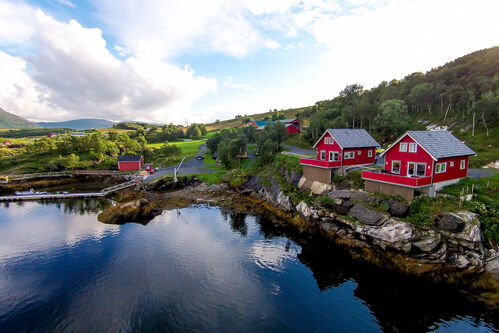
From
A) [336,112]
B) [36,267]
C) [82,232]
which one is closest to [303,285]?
[36,267]

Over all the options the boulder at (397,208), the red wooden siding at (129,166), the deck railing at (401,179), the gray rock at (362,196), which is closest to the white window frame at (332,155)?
the deck railing at (401,179)

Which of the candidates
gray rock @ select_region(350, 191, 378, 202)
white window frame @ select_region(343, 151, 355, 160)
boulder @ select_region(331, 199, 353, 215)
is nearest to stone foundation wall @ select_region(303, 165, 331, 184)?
white window frame @ select_region(343, 151, 355, 160)

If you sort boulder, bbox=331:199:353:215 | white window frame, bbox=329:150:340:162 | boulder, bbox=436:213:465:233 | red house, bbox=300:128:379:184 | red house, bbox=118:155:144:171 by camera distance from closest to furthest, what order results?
boulder, bbox=436:213:465:233, boulder, bbox=331:199:353:215, red house, bbox=300:128:379:184, white window frame, bbox=329:150:340:162, red house, bbox=118:155:144:171

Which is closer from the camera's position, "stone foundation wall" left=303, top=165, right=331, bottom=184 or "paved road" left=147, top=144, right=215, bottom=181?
"stone foundation wall" left=303, top=165, right=331, bottom=184

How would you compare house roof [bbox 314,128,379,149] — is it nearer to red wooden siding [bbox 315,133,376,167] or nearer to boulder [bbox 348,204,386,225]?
red wooden siding [bbox 315,133,376,167]

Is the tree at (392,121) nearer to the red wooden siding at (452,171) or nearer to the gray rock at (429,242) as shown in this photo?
the red wooden siding at (452,171)
